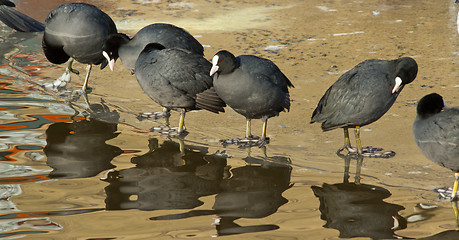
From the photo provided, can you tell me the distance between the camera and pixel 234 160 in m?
6.28

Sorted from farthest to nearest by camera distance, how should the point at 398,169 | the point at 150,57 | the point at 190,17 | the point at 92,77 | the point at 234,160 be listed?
the point at 190,17 → the point at 92,77 → the point at 150,57 → the point at 234,160 → the point at 398,169

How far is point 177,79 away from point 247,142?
3.39 feet

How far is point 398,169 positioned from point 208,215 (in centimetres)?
197

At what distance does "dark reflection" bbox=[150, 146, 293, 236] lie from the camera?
195 inches

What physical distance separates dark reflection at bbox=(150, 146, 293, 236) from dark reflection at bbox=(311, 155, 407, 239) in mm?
387

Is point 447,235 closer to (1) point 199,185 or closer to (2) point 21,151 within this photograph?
(1) point 199,185

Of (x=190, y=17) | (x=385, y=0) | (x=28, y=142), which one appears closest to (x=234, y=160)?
(x=28, y=142)

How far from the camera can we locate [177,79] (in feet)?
22.2

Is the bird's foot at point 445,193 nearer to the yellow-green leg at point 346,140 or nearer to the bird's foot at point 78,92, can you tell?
the yellow-green leg at point 346,140

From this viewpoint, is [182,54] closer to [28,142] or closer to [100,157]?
[100,157]

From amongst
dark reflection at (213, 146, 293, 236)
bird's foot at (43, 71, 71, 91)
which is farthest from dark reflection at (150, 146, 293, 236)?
bird's foot at (43, 71, 71, 91)

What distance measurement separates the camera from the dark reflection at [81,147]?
19.8 feet

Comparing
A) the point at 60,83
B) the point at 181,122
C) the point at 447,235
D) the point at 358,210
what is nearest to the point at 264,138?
the point at 181,122

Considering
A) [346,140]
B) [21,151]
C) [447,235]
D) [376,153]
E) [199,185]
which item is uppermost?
[346,140]
